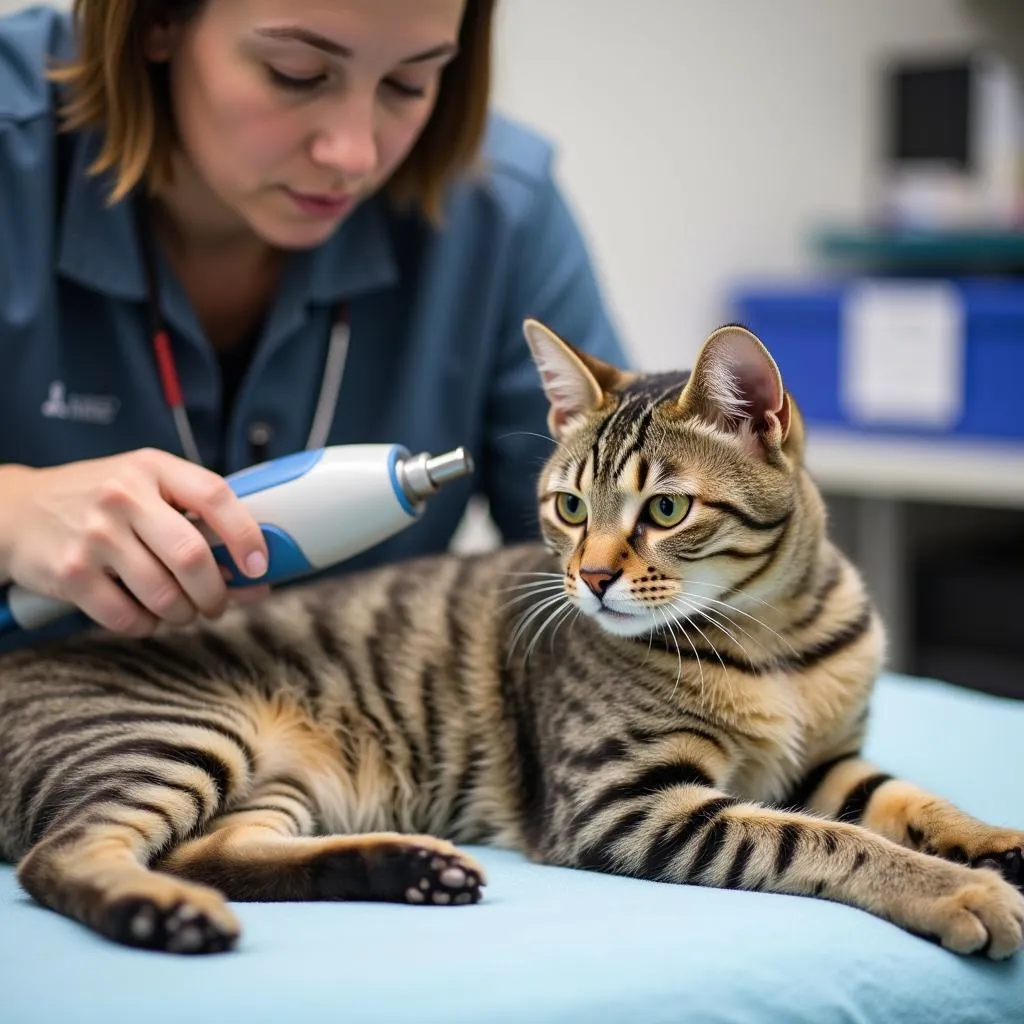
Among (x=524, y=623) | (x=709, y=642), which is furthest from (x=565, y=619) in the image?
(x=709, y=642)

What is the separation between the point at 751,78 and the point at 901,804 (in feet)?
6.72

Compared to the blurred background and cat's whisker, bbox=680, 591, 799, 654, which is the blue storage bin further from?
cat's whisker, bbox=680, 591, 799, 654

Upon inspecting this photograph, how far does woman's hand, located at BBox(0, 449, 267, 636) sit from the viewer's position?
104 centimetres

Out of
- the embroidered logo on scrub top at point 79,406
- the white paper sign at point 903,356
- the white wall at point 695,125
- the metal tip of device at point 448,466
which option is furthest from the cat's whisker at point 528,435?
the white paper sign at point 903,356

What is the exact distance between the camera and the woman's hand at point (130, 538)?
1042 mm

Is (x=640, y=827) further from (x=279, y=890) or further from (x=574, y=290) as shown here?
(x=574, y=290)

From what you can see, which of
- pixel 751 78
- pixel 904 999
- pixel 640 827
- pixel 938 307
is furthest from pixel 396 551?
pixel 751 78

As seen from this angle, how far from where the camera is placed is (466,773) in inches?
47.6

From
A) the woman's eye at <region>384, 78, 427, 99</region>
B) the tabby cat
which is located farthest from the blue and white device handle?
the woman's eye at <region>384, 78, 427, 99</region>

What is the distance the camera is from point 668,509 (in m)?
1.07

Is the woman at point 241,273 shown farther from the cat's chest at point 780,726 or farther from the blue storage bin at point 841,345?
the blue storage bin at point 841,345

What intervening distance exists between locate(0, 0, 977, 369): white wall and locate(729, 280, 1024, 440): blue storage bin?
0.15 meters

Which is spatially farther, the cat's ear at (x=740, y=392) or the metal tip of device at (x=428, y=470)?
the metal tip of device at (x=428, y=470)

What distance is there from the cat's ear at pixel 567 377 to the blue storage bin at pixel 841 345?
1241 millimetres
